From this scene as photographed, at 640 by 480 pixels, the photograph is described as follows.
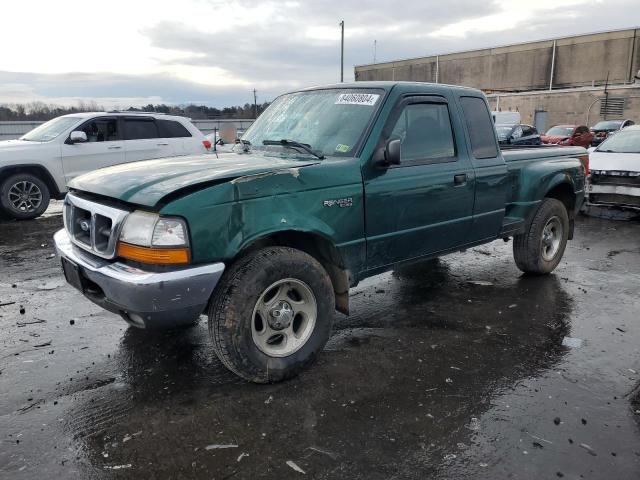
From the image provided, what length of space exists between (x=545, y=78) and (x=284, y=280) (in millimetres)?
63345

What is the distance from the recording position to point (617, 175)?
347 inches

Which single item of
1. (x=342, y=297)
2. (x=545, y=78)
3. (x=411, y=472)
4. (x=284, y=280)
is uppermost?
(x=545, y=78)

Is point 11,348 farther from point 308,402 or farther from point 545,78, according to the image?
point 545,78

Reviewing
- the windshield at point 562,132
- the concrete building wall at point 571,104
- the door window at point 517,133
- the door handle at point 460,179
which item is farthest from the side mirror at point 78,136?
the concrete building wall at point 571,104

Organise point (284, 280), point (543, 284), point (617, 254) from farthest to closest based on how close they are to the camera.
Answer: point (617, 254)
point (543, 284)
point (284, 280)

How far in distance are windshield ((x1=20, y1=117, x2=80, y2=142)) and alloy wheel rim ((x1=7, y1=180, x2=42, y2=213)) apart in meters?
0.95

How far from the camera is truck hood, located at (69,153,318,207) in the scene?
2.94 m

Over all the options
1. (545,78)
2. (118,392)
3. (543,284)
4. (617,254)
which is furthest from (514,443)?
(545,78)

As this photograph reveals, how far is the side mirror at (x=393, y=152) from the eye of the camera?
11.6 feet

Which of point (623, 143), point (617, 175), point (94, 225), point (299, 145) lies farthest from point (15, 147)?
point (623, 143)

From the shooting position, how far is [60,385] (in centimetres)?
334

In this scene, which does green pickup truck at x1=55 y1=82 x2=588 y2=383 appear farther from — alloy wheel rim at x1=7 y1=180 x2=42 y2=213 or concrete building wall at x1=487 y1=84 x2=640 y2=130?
concrete building wall at x1=487 y1=84 x2=640 y2=130

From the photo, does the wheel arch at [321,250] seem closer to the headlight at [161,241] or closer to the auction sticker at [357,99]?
the headlight at [161,241]

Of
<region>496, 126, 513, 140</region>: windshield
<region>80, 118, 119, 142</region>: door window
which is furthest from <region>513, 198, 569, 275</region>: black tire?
<region>496, 126, 513, 140</region>: windshield
